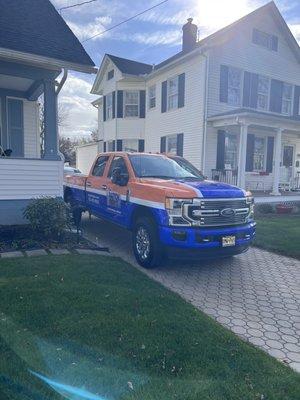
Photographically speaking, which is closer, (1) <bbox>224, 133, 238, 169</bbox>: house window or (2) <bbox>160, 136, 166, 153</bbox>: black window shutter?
(1) <bbox>224, 133, 238, 169</bbox>: house window

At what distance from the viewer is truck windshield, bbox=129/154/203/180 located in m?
6.75

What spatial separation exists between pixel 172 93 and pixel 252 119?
5461mm

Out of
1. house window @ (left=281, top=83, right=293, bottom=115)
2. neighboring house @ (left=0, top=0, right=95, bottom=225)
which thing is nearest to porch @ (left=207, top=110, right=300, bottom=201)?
house window @ (left=281, top=83, right=293, bottom=115)

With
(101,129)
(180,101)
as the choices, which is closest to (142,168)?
(180,101)

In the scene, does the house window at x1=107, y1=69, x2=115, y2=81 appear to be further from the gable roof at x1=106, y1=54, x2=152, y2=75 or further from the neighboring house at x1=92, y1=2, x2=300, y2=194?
the gable roof at x1=106, y1=54, x2=152, y2=75

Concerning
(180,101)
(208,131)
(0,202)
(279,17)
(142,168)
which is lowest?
(0,202)

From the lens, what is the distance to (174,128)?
18297 mm

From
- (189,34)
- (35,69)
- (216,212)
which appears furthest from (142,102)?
(216,212)

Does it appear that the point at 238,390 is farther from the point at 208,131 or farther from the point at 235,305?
the point at 208,131

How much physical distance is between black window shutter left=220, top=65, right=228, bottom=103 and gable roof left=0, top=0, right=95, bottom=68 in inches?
355

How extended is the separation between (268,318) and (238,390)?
68.8 inches

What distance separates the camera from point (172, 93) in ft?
60.5

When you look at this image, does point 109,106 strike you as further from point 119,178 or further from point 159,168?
point 119,178

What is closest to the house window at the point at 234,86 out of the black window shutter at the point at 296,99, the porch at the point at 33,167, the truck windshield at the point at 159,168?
the black window shutter at the point at 296,99
